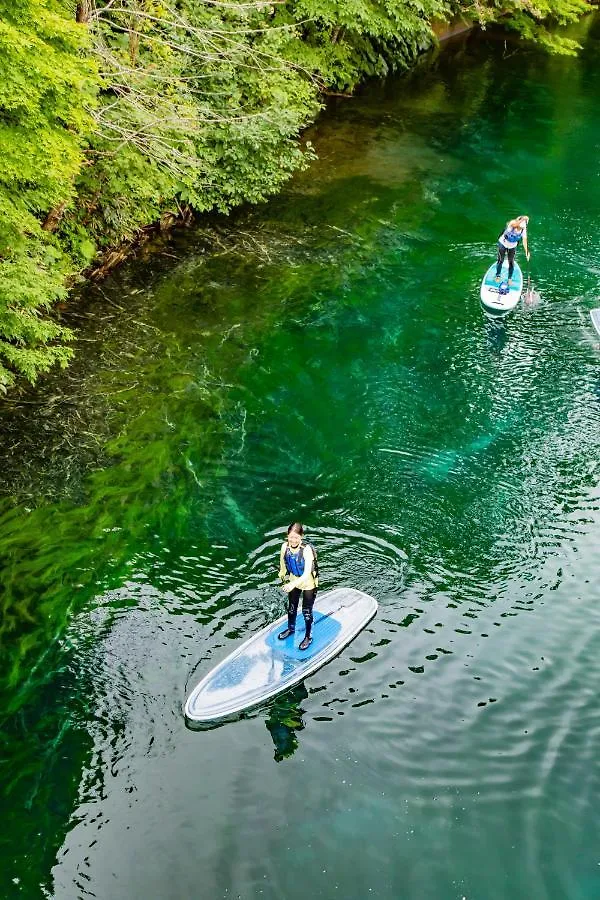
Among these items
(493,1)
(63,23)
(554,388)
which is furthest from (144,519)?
(493,1)

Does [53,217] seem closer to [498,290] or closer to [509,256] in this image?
[498,290]

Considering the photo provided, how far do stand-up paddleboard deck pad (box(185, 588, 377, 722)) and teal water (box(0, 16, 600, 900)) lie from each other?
221mm

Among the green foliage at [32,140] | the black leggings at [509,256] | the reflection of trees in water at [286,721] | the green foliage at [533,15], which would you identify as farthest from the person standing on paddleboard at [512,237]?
the green foliage at [533,15]

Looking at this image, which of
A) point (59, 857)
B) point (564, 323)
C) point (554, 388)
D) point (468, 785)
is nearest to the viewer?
point (59, 857)

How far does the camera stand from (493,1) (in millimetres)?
35656

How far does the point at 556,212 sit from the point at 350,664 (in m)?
17.8

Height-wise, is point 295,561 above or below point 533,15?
below

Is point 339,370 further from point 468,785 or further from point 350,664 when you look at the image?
point 468,785

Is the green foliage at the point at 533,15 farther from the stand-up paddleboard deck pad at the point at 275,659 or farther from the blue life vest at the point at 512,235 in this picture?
the stand-up paddleboard deck pad at the point at 275,659

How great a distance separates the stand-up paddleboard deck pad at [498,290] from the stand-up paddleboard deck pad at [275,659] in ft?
32.6

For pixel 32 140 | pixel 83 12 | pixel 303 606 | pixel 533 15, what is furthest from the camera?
pixel 533 15

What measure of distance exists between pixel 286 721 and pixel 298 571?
188 centimetres

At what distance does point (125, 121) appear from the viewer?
16422mm


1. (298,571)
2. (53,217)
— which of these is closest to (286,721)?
(298,571)
